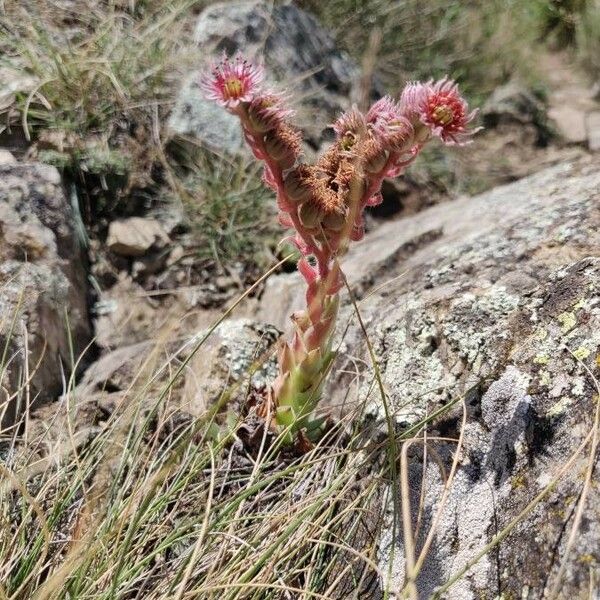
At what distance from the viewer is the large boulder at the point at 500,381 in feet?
5.05

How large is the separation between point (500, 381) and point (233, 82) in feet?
3.44

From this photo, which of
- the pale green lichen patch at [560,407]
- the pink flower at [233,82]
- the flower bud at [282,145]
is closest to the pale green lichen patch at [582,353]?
the pale green lichen patch at [560,407]

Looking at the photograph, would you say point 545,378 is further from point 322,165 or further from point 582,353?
point 322,165

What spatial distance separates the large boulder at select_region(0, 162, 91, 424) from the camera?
2.32 m

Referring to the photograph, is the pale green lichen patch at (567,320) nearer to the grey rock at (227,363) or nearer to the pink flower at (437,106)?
the pink flower at (437,106)

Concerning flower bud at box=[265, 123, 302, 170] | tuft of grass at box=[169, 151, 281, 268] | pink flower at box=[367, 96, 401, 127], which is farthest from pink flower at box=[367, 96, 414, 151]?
tuft of grass at box=[169, 151, 281, 268]

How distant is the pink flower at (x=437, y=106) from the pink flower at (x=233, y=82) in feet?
1.22

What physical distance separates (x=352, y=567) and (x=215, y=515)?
0.40 meters

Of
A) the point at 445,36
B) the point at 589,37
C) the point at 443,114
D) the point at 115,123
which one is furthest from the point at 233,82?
the point at 589,37

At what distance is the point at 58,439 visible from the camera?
2.10 metres

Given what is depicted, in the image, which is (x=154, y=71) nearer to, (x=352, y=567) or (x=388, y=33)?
(x=388, y=33)

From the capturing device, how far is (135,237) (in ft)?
10.6

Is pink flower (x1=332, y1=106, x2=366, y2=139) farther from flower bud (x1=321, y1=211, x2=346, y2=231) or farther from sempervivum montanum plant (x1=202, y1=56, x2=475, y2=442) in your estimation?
flower bud (x1=321, y1=211, x2=346, y2=231)

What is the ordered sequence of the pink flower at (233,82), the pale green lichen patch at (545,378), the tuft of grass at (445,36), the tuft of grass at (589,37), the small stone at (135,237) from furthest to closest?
the tuft of grass at (589,37) < the tuft of grass at (445,36) < the small stone at (135,237) < the pale green lichen patch at (545,378) < the pink flower at (233,82)
